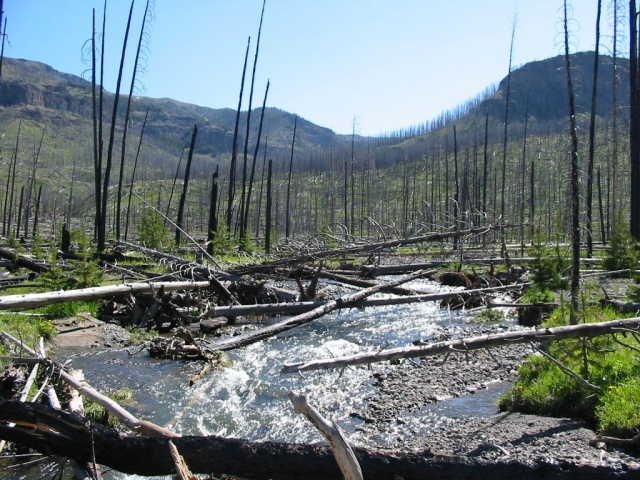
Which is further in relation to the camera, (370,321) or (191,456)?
(370,321)

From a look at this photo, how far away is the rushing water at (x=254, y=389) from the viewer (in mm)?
6246

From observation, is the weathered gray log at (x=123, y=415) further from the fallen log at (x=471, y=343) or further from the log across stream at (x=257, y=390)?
the fallen log at (x=471, y=343)

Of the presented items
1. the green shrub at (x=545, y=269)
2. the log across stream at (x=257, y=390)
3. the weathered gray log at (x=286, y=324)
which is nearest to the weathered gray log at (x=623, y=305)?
the green shrub at (x=545, y=269)

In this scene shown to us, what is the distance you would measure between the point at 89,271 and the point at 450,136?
564ft

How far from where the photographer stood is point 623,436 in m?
5.00

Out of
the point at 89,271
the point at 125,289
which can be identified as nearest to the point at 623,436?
the point at 125,289

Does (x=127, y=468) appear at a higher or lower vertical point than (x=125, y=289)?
lower

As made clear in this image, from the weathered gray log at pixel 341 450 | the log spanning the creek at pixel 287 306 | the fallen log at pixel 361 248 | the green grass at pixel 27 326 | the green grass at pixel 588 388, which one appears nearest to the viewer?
the weathered gray log at pixel 341 450

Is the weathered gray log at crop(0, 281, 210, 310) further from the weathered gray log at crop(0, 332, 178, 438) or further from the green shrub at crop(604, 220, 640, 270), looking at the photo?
the green shrub at crop(604, 220, 640, 270)

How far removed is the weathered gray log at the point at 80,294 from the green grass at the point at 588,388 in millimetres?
7234

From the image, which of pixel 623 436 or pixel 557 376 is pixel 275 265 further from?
pixel 623 436

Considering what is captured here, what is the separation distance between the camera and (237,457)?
11.8ft

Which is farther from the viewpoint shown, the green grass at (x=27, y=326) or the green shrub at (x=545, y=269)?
the green shrub at (x=545, y=269)

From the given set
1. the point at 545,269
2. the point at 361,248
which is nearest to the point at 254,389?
the point at 361,248
